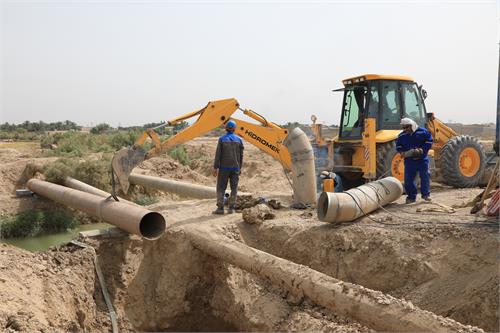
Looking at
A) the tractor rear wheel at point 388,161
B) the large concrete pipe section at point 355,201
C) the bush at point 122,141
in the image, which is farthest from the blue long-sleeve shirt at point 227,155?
the bush at point 122,141

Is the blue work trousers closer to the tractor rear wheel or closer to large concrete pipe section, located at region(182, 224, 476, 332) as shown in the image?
the tractor rear wheel

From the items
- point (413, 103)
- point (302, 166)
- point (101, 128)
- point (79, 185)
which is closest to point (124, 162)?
point (302, 166)

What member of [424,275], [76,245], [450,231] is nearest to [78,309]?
[76,245]

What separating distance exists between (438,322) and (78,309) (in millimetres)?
4874

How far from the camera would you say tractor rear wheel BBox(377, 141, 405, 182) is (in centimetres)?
950

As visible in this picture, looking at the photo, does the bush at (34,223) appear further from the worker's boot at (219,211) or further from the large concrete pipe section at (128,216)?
the worker's boot at (219,211)

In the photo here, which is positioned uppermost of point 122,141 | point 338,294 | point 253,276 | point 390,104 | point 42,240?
point 390,104

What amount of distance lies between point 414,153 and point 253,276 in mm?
3563

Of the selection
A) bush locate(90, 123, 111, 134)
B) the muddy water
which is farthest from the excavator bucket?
bush locate(90, 123, 111, 134)

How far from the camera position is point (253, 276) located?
283 inches

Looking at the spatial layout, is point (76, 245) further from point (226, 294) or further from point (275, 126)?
point (275, 126)

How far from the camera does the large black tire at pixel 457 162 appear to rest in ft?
33.5

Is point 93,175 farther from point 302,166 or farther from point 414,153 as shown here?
point 414,153

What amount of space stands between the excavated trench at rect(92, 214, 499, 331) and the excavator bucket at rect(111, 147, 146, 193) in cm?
138
